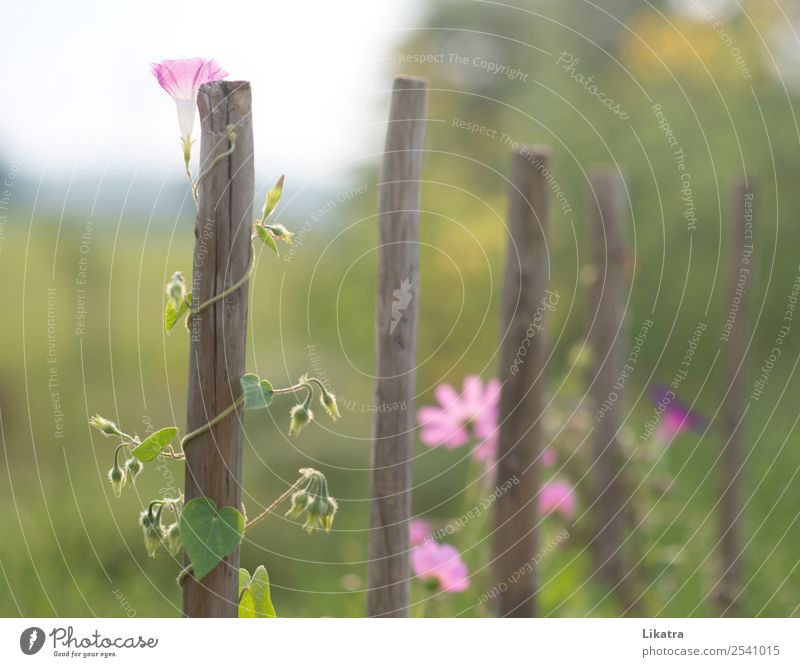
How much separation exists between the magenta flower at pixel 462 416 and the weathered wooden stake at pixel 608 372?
82cm

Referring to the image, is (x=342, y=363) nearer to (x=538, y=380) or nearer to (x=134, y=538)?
(x=134, y=538)

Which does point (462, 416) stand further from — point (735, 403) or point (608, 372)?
point (735, 403)

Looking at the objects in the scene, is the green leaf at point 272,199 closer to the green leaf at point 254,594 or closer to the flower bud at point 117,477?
the flower bud at point 117,477

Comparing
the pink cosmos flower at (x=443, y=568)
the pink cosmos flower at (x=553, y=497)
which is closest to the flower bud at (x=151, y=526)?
the pink cosmos flower at (x=443, y=568)

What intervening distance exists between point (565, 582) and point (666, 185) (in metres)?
2.55

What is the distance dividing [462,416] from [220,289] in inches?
41.9

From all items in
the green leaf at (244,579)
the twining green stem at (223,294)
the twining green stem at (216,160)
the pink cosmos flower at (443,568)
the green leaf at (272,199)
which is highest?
the twining green stem at (216,160)

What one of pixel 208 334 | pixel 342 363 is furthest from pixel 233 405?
pixel 342 363

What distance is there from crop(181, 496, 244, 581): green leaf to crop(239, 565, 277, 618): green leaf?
0.13 m

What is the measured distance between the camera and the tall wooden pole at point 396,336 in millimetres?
1423

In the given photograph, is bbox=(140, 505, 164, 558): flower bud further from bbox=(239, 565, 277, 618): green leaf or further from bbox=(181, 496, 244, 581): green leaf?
bbox=(239, 565, 277, 618): green leaf

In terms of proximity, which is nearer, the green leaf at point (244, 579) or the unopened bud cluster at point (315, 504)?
the unopened bud cluster at point (315, 504)

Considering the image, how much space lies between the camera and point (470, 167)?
4.89 metres
